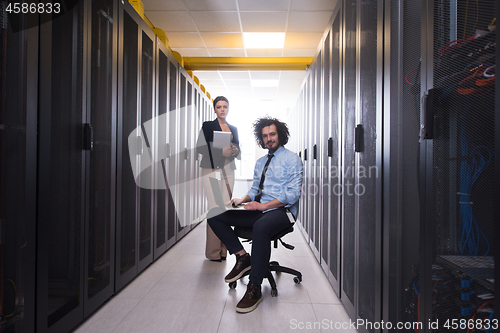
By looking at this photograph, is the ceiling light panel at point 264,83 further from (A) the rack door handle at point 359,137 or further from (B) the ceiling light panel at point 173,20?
(A) the rack door handle at point 359,137

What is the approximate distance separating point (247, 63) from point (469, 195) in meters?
3.89

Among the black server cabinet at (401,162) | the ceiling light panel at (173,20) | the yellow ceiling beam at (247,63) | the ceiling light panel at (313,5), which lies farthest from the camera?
the yellow ceiling beam at (247,63)

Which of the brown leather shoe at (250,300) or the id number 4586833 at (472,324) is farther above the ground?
the id number 4586833 at (472,324)

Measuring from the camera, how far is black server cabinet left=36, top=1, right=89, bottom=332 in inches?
48.4

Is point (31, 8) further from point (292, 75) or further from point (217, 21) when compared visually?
point (292, 75)

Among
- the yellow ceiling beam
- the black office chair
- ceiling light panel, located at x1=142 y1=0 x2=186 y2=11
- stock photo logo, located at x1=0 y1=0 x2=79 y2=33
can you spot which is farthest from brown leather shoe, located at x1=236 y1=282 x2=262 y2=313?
the yellow ceiling beam

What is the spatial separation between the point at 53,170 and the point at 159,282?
117 centimetres

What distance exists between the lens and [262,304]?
5.93 feet

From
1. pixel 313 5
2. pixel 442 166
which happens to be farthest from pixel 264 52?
pixel 442 166

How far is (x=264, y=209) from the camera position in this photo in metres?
2.03

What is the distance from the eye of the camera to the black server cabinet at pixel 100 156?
1604mm

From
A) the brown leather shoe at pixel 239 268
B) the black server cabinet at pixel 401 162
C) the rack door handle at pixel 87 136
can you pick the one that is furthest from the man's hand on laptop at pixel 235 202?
the black server cabinet at pixel 401 162

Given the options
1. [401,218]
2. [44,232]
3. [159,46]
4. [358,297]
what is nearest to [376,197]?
[401,218]

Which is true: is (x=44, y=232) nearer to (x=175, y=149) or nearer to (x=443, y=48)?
(x=443, y=48)
